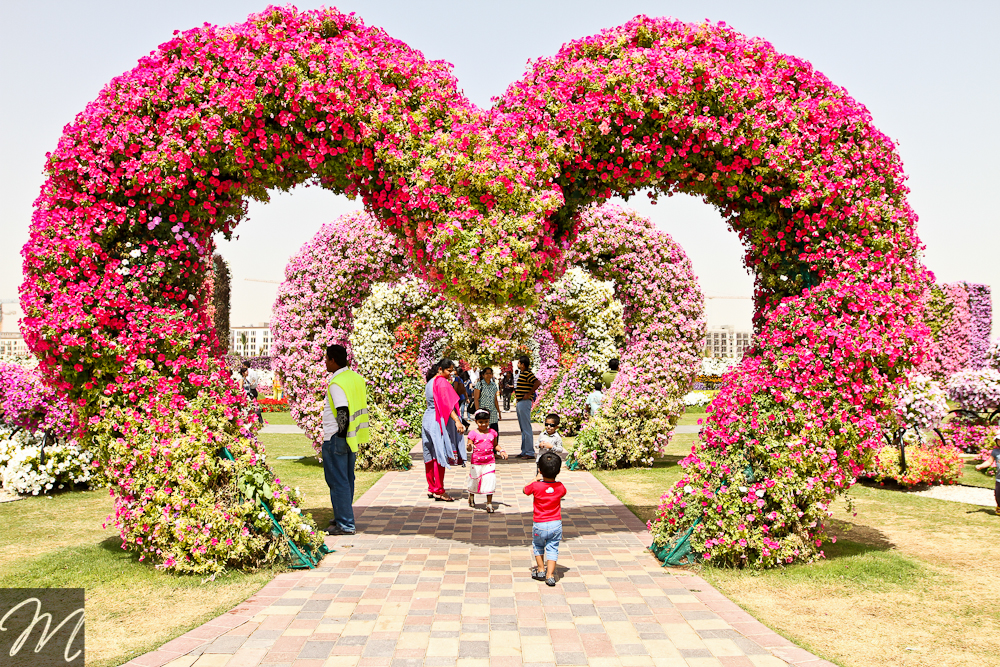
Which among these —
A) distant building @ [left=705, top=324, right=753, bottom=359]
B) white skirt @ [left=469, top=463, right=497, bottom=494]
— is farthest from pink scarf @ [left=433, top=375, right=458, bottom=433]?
distant building @ [left=705, top=324, right=753, bottom=359]

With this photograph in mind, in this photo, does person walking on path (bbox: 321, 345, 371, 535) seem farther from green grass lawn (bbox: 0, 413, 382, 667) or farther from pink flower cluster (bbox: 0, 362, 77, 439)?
pink flower cluster (bbox: 0, 362, 77, 439)

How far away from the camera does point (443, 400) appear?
855 cm

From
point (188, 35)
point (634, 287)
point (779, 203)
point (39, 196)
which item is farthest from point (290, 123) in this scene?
point (634, 287)

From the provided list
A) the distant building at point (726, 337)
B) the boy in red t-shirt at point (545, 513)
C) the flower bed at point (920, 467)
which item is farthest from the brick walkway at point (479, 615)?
the distant building at point (726, 337)

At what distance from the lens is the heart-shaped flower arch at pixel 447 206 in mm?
5547

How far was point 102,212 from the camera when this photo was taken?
5551mm

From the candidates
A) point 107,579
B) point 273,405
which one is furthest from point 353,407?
point 273,405

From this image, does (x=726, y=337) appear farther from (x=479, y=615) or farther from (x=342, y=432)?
(x=479, y=615)

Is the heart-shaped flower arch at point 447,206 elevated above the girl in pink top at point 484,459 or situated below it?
above

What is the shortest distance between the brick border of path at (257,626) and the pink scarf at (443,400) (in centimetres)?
312

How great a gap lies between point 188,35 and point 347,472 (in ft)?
13.3

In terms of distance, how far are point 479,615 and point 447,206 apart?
10.1ft

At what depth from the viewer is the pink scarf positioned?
849cm

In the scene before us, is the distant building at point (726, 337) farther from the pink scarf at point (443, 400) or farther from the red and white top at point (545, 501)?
the red and white top at point (545, 501)
